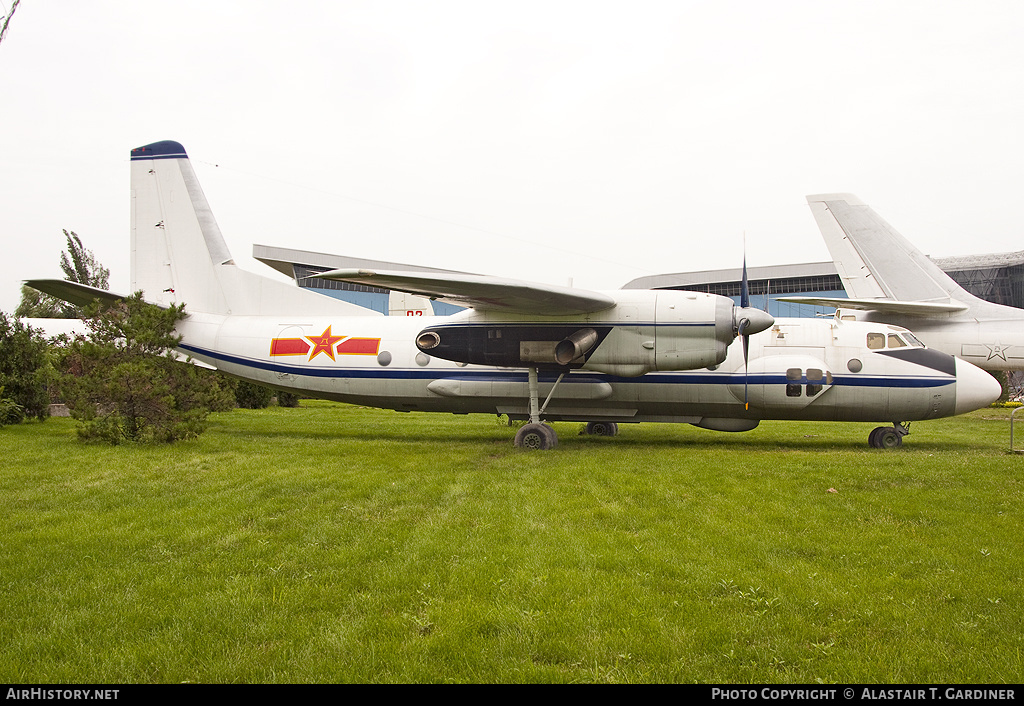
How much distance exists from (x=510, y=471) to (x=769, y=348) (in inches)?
288

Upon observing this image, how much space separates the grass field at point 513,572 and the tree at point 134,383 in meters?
2.85

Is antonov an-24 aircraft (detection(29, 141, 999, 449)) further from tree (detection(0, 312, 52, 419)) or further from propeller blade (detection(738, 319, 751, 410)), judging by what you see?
tree (detection(0, 312, 52, 419))

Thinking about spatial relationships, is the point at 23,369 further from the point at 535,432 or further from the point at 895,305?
the point at 895,305

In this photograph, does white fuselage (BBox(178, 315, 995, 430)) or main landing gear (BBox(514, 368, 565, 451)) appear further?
white fuselage (BBox(178, 315, 995, 430))

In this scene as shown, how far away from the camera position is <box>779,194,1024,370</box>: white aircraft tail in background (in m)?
17.1

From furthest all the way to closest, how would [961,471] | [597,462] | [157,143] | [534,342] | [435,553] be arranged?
[157,143]
[534,342]
[597,462]
[961,471]
[435,553]

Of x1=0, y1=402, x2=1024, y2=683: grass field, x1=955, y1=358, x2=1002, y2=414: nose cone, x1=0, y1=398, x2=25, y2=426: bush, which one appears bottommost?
x1=0, y1=402, x2=1024, y2=683: grass field

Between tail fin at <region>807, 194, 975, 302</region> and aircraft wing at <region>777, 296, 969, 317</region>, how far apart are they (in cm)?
51

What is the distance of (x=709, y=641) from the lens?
4004mm

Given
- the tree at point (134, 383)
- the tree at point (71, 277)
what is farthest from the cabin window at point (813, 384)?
the tree at point (71, 277)

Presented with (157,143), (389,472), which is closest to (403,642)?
(389,472)

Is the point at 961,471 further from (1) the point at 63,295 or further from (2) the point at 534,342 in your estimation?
(1) the point at 63,295

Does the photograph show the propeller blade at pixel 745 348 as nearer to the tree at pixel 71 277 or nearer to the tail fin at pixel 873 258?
the tail fin at pixel 873 258

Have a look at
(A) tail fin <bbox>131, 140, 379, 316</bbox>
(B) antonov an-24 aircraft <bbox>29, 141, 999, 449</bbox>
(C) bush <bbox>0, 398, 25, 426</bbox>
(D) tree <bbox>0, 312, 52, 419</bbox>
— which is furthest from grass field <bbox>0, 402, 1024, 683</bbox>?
(D) tree <bbox>0, 312, 52, 419</bbox>
